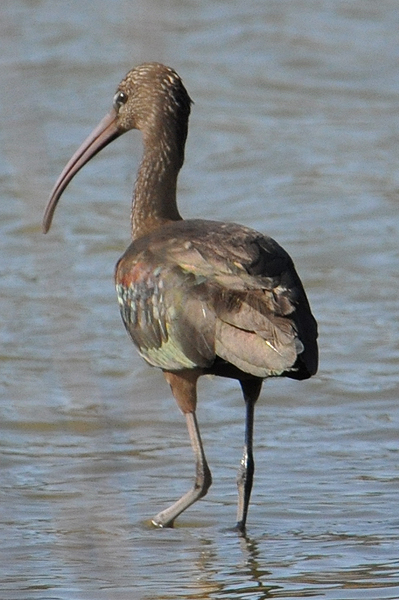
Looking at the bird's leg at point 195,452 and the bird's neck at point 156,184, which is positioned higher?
the bird's neck at point 156,184

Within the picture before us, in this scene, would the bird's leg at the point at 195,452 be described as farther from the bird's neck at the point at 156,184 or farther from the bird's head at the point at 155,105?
the bird's head at the point at 155,105

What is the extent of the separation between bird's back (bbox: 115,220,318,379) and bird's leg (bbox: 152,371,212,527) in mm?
117

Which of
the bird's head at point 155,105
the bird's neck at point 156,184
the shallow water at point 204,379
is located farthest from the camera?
the bird's head at point 155,105

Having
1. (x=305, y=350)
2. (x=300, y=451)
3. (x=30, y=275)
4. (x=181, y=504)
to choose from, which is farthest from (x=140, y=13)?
(x=30, y=275)

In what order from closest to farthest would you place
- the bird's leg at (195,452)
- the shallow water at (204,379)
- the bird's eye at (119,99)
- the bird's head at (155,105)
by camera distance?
the shallow water at (204,379) < the bird's leg at (195,452) < the bird's head at (155,105) < the bird's eye at (119,99)

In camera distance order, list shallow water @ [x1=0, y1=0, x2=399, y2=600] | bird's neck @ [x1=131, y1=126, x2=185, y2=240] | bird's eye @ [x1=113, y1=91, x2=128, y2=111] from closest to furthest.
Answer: shallow water @ [x1=0, y1=0, x2=399, y2=600] → bird's neck @ [x1=131, y1=126, x2=185, y2=240] → bird's eye @ [x1=113, y1=91, x2=128, y2=111]

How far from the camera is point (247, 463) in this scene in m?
6.34

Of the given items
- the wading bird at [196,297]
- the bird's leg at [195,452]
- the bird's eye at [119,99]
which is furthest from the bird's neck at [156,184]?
the bird's leg at [195,452]

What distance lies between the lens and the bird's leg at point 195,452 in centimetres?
618

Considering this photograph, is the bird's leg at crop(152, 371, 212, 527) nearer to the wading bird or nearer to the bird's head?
the wading bird

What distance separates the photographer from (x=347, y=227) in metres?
12.3

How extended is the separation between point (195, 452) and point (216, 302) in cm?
95

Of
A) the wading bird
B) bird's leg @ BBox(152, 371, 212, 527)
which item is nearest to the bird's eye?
the wading bird

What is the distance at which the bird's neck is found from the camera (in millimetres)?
6797
